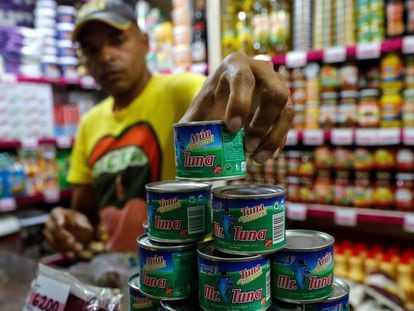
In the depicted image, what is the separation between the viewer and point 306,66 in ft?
7.87

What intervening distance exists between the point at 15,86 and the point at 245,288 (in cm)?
268

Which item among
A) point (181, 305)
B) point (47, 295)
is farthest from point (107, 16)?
point (181, 305)

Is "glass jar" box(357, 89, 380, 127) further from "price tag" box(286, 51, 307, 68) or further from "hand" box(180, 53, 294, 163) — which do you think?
"hand" box(180, 53, 294, 163)

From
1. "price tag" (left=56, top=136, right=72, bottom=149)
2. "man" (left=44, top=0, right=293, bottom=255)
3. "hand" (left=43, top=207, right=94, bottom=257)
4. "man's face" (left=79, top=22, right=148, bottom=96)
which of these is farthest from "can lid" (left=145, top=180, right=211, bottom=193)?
"price tag" (left=56, top=136, right=72, bottom=149)

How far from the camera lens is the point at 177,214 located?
0.73 metres

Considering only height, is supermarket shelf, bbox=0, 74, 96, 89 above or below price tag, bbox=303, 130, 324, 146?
above

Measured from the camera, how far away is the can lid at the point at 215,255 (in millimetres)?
646

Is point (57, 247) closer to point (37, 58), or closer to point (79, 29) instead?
point (79, 29)

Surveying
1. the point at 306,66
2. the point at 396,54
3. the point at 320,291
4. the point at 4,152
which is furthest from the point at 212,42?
the point at 320,291

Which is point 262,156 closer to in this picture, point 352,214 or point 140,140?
point 140,140

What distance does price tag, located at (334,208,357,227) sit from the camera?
2.17m

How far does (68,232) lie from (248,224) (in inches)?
39.5

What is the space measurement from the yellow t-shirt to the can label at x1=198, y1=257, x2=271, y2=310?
0.84 metres

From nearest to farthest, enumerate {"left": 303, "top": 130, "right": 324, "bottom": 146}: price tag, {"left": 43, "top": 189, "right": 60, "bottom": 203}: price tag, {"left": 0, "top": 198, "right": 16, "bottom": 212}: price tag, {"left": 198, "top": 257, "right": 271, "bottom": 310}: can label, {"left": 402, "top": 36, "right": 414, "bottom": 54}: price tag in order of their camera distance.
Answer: {"left": 198, "top": 257, "right": 271, "bottom": 310}: can label, {"left": 402, "top": 36, "right": 414, "bottom": 54}: price tag, {"left": 303, "top": 130, "right": 324, "bottom": 146}: price tag, {"left": 0, "top": 198, "right": 16, "bottom": 212}: price tag, {"left": 43, "top": 189, "right": 60, "bottom": 203}: price tag
